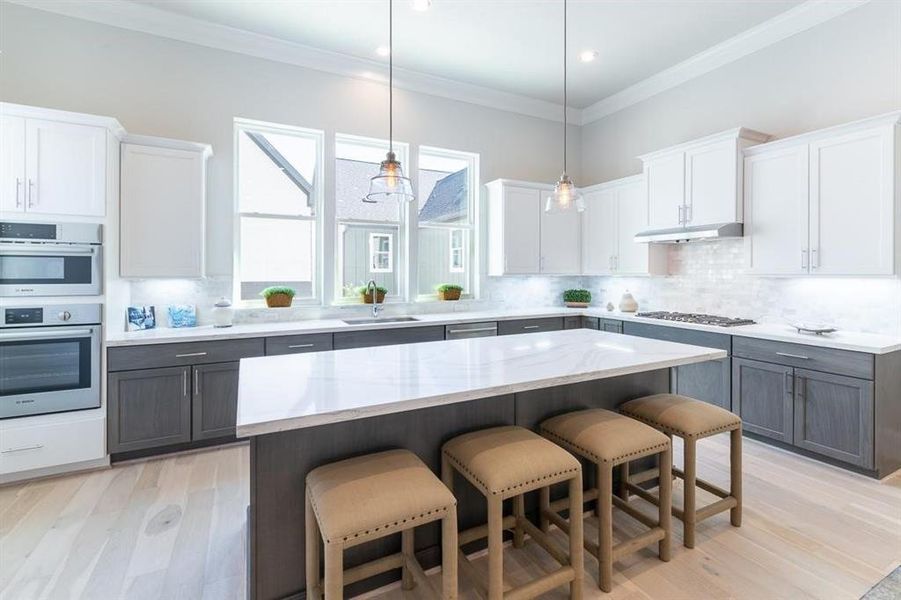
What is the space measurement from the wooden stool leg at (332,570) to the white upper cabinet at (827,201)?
3.75m

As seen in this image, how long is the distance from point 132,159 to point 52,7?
130 cm

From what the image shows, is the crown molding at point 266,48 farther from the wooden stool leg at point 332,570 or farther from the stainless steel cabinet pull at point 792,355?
the wooden stool leg at point 332,570

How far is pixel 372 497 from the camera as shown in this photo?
1.40 meters

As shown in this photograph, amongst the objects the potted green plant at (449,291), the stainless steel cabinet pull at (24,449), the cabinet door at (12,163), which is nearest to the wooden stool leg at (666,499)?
the potted green plant at (449,291)

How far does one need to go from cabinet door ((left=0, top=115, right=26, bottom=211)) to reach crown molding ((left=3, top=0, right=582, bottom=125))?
4.01 feet

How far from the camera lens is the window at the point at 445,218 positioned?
478cm

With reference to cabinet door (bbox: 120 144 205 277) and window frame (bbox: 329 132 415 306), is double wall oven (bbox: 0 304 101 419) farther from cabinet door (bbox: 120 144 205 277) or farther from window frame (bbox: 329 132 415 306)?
window frame (bbox: 329 132 415 306)

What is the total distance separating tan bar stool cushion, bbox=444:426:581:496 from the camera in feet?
5.20

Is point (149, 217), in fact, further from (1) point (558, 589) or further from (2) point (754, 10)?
(2) point (754, 10)

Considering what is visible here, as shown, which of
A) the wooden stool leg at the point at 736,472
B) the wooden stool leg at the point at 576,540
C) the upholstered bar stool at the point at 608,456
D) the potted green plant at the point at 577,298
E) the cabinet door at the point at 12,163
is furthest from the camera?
the potted green plant at the point at 577,298

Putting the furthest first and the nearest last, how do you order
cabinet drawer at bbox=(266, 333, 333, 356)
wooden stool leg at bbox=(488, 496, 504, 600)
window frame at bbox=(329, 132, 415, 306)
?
window frame at bbox=(329, 132, 415, 306)
cabinet drawer at bbox=(266, 333, 333, 356)
wooden stool leg at bbox=(488, 496, 504, 600)

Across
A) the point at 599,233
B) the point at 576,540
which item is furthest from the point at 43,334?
the point at 599,233

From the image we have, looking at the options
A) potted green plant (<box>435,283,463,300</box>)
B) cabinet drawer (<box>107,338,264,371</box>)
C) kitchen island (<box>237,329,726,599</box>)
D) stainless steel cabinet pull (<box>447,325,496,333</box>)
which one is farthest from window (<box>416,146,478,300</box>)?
kitchen island (<box>237,329,726,599</box>)

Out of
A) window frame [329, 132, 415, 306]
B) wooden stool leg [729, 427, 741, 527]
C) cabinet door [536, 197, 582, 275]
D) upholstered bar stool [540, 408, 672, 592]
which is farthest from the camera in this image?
cabinet door [536, 197, 582, 275]
